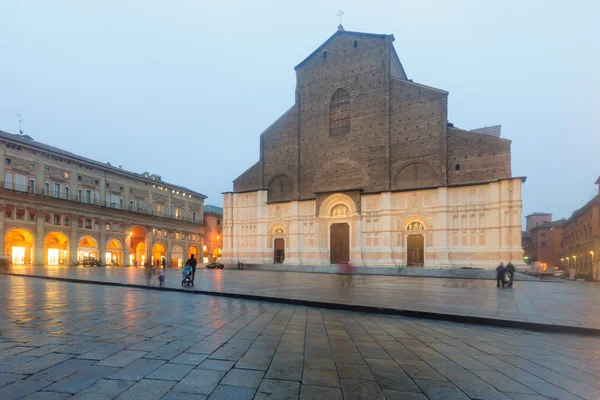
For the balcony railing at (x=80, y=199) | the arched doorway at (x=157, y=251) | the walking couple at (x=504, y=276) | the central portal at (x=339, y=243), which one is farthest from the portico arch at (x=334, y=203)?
the arched doorway at (x=157, y=251)

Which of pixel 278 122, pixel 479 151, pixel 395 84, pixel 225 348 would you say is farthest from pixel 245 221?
pixel 225 348

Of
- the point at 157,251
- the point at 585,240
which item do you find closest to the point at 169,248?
the point at 157,251

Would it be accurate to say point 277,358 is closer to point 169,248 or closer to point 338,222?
point 338,222

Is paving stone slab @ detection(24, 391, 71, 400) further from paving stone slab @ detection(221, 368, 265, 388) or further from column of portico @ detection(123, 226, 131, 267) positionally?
column of portico @ detection(123, 226, 131, 267)

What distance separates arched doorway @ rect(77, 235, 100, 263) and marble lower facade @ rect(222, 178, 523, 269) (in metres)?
18.5

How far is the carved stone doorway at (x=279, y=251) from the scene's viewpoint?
40.2 metres

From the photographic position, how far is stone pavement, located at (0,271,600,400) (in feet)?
12.8

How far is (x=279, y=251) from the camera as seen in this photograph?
40500mm

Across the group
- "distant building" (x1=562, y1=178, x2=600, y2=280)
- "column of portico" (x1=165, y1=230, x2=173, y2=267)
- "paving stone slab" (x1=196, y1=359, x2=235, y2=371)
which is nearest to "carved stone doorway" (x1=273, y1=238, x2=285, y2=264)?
"column of portico" (x1=165, y1=230, x2=173, y2=267)

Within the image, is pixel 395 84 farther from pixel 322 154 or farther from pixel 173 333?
pixel 173 333

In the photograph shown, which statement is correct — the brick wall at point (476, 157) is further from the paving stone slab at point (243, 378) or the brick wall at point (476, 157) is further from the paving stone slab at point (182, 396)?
the paving stone slab at point (182, 396)

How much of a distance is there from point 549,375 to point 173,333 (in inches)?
219

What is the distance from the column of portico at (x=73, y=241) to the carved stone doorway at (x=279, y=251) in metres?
24.8

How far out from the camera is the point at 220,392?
12.4ft
